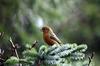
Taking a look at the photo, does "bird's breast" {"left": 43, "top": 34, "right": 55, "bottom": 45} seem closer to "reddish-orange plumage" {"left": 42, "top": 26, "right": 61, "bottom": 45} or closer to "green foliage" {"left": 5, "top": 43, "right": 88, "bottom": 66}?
"reddish-orange plumage" {"left": 42, "top": 26, "right": 61, "bottom": 45}

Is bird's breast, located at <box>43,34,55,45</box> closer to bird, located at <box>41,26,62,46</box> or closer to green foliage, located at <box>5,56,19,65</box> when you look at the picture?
bird, located at <box>41,26,62,46</box>

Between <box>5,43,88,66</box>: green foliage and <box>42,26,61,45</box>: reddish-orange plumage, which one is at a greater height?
<box>42,26,61,45</box>: reddish-orange plumage

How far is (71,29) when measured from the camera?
13.3m

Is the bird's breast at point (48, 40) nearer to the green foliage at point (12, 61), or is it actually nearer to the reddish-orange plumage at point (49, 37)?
the reddish-orange plumage at point (49, 37)

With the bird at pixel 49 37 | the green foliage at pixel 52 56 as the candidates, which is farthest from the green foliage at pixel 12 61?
the bird at pixel 49 37

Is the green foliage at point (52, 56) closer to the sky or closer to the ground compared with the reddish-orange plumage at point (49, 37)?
closer to the ground

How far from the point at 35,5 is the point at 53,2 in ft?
0.94

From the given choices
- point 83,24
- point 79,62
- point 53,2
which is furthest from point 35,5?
point 83,24

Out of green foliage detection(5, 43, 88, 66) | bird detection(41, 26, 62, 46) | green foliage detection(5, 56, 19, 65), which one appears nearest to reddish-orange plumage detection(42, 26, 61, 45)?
bird detection(41, 26, 62, 46)

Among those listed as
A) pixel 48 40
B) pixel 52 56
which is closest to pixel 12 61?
pixel 52 56

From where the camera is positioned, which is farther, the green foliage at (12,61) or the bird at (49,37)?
the bird at (49,37)

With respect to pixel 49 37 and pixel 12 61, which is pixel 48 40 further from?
pixel 12 61

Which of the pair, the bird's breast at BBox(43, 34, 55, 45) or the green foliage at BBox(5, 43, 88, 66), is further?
the bird's breast at BBox(43, 34, 55, 45)

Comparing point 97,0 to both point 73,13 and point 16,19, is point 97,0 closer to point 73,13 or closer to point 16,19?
point 73,13
